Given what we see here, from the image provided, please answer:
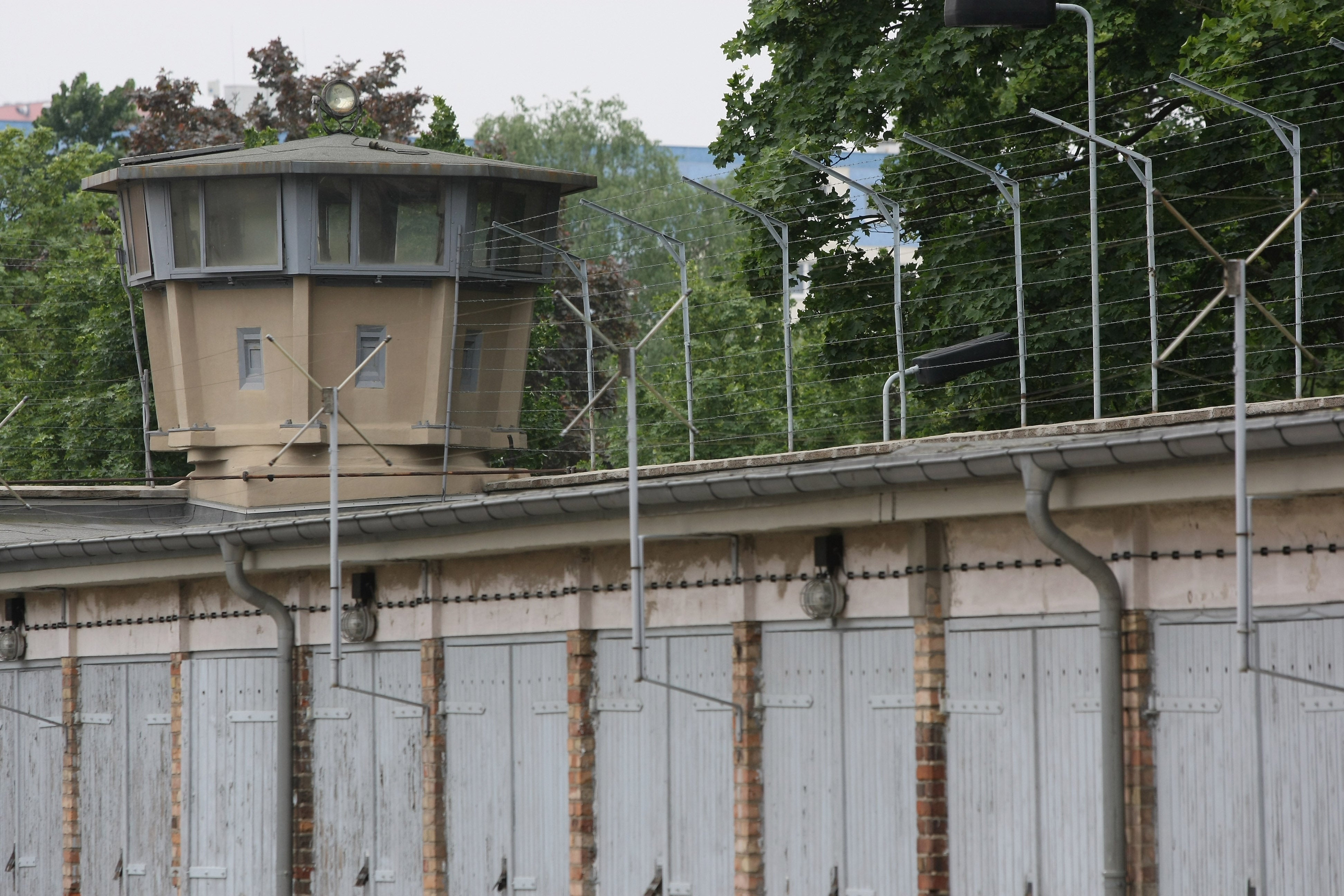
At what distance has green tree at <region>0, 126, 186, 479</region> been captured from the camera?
33656mm

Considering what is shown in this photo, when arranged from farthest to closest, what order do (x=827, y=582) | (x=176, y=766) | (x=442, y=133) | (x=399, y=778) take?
(x=442, y=133)
(x=176, y=766)
(x=399, y=778)
(x=827, y=582)

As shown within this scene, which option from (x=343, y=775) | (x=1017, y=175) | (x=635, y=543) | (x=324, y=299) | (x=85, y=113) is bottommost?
(x=343, y=775)

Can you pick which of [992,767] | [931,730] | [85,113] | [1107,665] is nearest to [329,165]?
[931,730]

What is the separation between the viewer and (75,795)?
1755 cm

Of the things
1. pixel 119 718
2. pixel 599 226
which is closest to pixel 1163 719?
pixel 119 718

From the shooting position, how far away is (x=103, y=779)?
17.2 m

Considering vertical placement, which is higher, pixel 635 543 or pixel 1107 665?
pixel 635 543

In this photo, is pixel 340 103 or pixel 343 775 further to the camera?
pixel 340 103

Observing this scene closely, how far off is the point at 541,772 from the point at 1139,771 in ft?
16.0

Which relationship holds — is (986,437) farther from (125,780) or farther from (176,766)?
(125,780)

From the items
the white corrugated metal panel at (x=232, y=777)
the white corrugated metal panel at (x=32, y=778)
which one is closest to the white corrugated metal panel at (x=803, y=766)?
the white corrugated metal panel at (x=232, y=777)

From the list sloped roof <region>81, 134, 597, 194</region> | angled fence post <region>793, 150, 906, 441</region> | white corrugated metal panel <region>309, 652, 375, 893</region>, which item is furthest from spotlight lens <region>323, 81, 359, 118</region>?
angled fence post <region>793, 150, 906, 441</region>

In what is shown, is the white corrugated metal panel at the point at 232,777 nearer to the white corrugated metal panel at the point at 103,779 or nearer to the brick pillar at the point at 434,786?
the white corrugated metal panel at the point at 103,779

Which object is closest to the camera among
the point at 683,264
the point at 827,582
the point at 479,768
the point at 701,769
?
the point at 827,582
